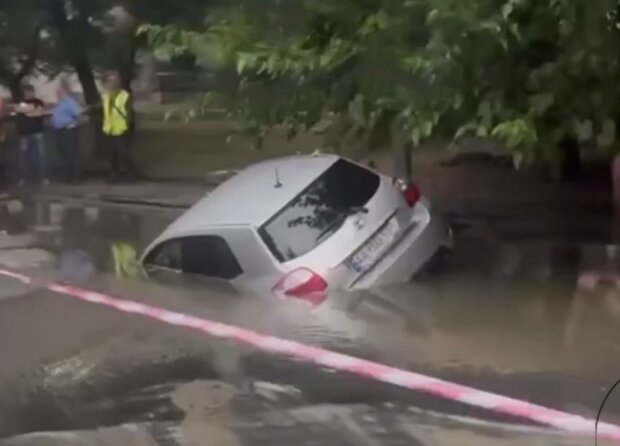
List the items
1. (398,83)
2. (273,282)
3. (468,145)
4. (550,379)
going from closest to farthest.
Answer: (550,379) → (398,83) → (273,282) → (468,145)

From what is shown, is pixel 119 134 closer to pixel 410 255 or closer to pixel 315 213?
pixel 315 213

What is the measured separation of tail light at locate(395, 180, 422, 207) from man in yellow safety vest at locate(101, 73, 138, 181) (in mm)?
2240

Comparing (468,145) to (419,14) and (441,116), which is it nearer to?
(441,116)

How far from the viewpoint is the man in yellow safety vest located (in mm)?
11672

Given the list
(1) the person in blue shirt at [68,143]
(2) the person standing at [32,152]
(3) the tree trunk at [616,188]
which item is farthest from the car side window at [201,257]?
(2) the person standing at [32,152]

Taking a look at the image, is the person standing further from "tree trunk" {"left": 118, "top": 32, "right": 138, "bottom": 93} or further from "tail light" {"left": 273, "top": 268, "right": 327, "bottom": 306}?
"tree trunk" {"left": 118, "top": 32, "right": 138, "bottom": 93}

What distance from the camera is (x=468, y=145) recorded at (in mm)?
10766

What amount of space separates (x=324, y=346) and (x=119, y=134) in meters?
7.97

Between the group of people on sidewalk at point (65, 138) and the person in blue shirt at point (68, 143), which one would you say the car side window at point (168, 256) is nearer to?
the group of people on sidewalk at point (65, 138)

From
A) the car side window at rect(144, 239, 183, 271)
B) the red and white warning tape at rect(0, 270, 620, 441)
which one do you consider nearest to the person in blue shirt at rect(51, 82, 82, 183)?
the car side window at rect(144, 239, 183, 271)

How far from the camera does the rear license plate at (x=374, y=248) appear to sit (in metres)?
9.99

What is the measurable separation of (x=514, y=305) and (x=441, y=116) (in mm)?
1492

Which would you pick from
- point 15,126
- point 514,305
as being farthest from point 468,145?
point 15,126

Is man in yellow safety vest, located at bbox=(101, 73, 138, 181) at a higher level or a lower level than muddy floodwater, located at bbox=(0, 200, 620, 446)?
higher
